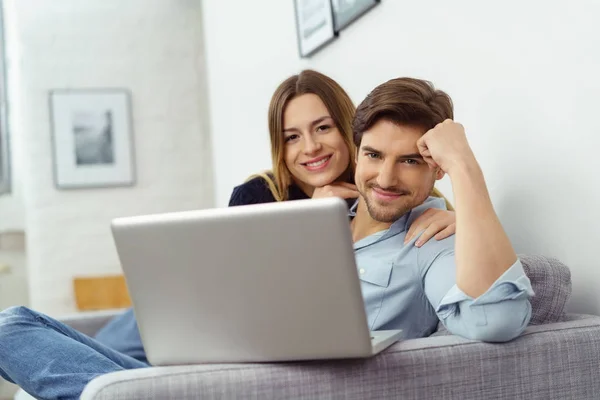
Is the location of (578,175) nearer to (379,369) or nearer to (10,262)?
(379,369)

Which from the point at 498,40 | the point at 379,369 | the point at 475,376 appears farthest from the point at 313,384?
the point at 498,40

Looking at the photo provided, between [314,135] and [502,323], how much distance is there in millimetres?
938

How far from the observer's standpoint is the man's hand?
1.43 meters

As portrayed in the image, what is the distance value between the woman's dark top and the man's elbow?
3.37 ft

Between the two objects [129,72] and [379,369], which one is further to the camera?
[129,72]

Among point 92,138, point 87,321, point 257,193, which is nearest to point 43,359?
point 257,193

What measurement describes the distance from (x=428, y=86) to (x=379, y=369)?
2.11 ft

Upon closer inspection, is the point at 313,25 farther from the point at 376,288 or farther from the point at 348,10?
the point at 376,288

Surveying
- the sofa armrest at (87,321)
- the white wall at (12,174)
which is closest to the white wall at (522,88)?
the sofa armrest at (87,321)

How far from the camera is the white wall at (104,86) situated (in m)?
5.00

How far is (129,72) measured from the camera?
5.20m

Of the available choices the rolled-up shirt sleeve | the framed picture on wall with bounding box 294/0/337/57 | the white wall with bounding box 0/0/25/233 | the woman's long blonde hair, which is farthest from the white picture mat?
the white wall with bounding box 0/0/25/233

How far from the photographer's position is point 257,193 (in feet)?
7.60

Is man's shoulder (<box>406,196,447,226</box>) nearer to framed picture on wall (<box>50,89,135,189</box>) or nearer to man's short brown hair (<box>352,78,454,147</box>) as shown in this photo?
man's short brown hair (<box>352,78,454,147</box>)
